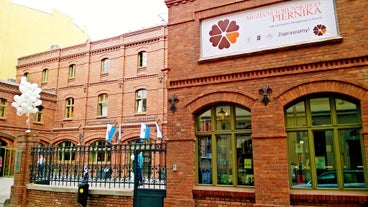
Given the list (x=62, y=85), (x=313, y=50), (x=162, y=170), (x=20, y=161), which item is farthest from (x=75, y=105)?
(x=313, y=50)

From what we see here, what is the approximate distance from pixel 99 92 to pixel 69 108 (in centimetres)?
339

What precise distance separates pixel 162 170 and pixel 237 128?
8.45 ft

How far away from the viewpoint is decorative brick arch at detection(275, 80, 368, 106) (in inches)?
253

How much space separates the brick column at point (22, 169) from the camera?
34.1ft

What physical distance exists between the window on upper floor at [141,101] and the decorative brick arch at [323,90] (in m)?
15.2

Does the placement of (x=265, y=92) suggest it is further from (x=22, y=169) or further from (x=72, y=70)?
(x=72, y=70)

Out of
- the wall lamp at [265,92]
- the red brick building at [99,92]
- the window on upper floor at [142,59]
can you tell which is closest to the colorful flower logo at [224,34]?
the wall lamp at [265,92]

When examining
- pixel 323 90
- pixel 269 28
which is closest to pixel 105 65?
pixel 269 28

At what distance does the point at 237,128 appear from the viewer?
7.74 metres

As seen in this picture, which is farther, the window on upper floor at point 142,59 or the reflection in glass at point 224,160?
the window on upper floor at point 142,59

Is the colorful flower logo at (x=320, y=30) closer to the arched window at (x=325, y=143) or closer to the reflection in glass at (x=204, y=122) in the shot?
the arched window at (x=325, y=143)

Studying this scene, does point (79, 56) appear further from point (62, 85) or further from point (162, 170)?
point (162, 170)

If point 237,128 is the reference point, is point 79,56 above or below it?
above

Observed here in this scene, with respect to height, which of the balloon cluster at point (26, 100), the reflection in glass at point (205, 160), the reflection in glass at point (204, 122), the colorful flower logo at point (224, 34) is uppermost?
the colorful flower logo at point (224, 34)
